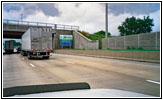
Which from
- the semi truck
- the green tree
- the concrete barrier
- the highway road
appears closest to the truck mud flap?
the highway road

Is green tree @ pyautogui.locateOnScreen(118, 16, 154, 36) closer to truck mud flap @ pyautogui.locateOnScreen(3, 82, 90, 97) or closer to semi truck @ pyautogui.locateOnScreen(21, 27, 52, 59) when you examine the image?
semi truck @ pyautogui.locateOnScreen(21, 27, 52, 59)

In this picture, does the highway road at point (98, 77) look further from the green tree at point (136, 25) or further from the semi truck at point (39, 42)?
the green tree at point (136, 25)

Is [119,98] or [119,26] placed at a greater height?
[119,26]

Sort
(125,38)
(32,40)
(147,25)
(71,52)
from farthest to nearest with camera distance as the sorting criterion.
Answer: (147,25) < (71,52) < (125,38) < (32,40)

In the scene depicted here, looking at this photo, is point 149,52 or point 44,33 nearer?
point 149,52

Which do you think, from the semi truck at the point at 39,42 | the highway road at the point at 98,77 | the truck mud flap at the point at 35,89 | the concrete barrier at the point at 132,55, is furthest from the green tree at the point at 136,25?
the truck mud flap at the point at 35,89

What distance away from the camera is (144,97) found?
2746mm

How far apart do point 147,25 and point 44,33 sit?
220 ft

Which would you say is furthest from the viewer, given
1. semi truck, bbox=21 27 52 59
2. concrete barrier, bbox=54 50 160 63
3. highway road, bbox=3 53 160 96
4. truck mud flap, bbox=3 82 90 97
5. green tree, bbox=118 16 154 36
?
green tree, bbox=118 16 154 36

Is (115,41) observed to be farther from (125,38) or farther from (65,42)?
(65,42)

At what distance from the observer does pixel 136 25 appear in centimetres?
7788

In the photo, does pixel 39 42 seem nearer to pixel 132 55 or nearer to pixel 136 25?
pixel 132 55

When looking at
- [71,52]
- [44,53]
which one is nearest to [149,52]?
[44,53]

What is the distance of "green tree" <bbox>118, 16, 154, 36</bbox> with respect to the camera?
3033 inches
